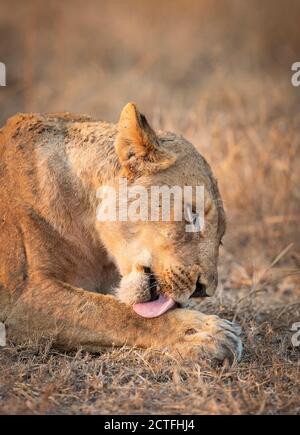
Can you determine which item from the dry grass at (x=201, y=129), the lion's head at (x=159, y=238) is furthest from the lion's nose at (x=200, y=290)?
the dry grass at (x=201, y=129)

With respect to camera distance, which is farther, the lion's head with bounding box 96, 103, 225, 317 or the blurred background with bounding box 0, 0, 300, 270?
the blurred background with bounding box 0, 0, 300, 270

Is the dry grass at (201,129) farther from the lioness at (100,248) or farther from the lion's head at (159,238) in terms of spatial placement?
the lion's head at (159,238)

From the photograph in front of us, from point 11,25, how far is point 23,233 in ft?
32.4

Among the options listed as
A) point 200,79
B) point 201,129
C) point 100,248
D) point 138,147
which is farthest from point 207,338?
point 200,79

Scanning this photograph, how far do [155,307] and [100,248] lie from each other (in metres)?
0.52

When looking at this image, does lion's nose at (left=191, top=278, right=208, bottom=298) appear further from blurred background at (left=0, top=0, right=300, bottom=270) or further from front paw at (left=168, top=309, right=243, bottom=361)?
blurred background at (left=0, top=0, right=300, bottom=270)

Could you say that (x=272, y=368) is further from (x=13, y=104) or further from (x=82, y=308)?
(x=13, y=104)

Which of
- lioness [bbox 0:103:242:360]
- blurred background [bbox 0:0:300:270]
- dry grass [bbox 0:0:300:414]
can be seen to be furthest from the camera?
blurred background [bbox 0:0:300:270]

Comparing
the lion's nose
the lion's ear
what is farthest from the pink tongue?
the lion's ear

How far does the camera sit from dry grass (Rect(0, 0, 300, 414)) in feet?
11.1

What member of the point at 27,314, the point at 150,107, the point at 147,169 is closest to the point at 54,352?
the point at 27,314

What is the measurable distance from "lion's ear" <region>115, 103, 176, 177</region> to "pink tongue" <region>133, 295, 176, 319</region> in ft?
2.20

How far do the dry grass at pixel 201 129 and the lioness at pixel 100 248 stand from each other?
137 millimetres

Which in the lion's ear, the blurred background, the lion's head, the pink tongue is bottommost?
the pink tongue
